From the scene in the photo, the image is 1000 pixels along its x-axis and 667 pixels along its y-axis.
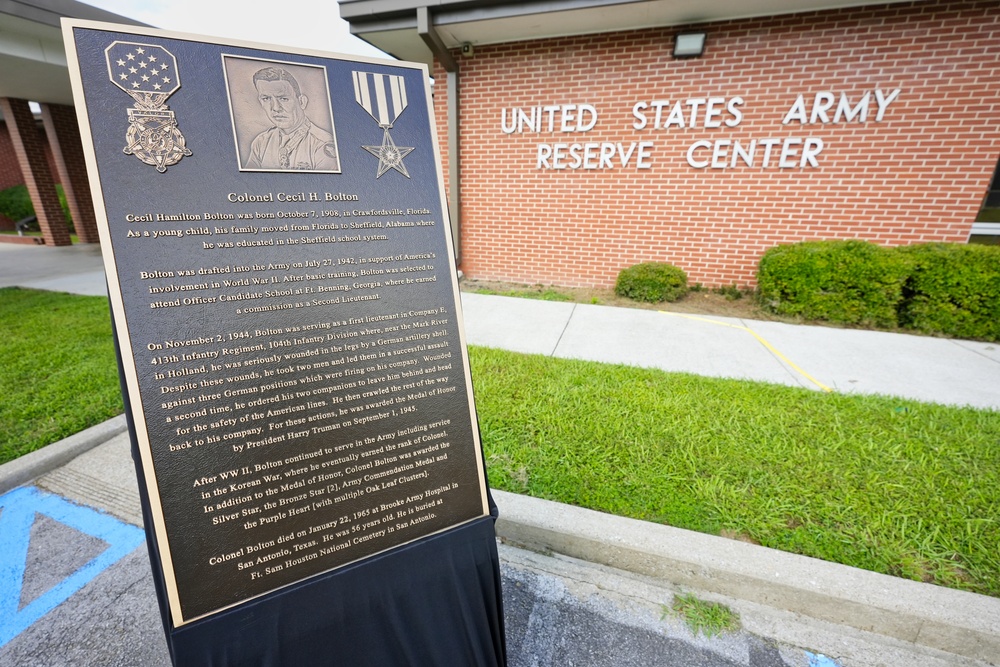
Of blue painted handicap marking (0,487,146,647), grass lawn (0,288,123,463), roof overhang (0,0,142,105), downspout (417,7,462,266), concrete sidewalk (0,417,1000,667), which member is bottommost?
concrete sidewalk (0,417,1000,667)

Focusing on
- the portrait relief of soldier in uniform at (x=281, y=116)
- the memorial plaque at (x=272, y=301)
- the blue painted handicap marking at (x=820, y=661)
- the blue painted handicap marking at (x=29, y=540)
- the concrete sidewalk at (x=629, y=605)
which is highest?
the portrait relief of soldier in uniform at (x=281, y=116)

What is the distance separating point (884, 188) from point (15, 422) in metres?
8.86

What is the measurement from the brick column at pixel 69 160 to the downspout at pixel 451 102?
10.8m

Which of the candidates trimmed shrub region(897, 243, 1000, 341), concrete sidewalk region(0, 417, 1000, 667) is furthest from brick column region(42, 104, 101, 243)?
trimmed shrub region(897, 243, 1000, 341)

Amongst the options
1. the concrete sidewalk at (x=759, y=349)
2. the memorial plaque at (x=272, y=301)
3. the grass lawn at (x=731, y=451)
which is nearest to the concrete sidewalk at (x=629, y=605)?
the grass lawn at (x=731, y=451)

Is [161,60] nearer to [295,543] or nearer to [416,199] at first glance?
[416,199]

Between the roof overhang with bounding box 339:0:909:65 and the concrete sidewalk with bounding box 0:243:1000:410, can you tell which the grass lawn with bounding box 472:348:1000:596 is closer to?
the concrete sidewalk with bounding box 0:243:1000:410

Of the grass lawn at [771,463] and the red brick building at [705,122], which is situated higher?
the red brick building at [705,122]

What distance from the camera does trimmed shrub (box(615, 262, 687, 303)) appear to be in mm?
6277

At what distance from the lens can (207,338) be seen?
1202 mm

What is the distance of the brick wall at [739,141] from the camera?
209 inches

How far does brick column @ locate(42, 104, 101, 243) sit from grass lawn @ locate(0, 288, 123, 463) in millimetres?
7737

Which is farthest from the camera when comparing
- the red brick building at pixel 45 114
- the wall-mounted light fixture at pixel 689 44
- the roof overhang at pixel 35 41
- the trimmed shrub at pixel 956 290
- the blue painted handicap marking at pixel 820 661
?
the red brick building at pixel 45 114

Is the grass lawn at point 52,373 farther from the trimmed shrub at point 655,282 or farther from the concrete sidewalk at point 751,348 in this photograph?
the trimmed shrub at point 655,282
